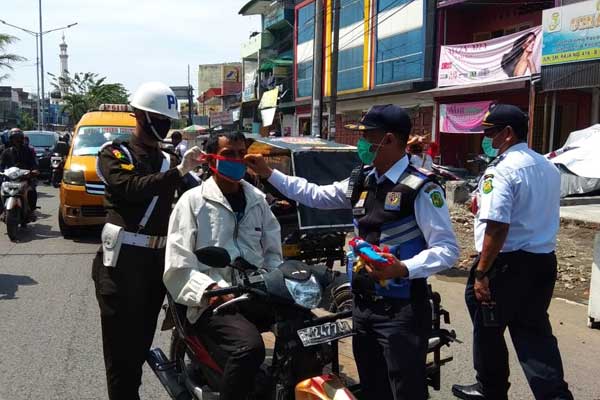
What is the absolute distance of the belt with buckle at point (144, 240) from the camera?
3178 millimetres

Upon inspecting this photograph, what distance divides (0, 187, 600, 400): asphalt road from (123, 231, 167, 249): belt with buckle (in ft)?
4.05

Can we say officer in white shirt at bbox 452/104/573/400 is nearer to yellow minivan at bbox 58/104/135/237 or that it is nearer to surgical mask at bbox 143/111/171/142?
surgical mask at bbox 143/111/171/142

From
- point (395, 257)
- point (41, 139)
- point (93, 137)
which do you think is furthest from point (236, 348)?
point (41, 139)

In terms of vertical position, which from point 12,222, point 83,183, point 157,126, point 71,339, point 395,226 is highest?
point 157,126

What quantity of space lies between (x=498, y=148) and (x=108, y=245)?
94.9 inches

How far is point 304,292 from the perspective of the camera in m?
2.65

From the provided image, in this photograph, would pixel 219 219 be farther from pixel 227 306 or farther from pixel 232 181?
pixel 227 306

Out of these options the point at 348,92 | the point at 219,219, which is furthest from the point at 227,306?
the point at 348,92

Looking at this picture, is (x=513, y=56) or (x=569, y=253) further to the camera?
(x=513, y=56)

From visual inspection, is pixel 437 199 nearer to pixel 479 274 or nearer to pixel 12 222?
pixel 479 274

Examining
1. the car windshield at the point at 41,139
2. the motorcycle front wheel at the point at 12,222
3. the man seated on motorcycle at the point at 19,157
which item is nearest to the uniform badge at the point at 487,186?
the motorcycle front wheel at the point at 12,222

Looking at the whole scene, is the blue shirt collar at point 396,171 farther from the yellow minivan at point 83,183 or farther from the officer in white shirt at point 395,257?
the yellow minivan at point 83,183

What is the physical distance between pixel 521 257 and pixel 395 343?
1.31 meters

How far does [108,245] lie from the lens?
316 centimetres
